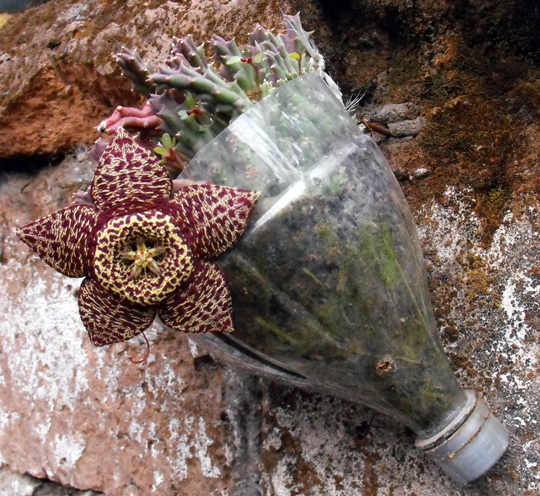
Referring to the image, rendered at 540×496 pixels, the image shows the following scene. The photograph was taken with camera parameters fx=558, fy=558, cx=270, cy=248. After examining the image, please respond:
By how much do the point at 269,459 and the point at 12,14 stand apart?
125 centimetres

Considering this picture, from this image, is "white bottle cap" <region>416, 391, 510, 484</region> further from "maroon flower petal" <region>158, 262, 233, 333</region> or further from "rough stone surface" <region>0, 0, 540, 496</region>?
"maroon flower petal" <region>158, 262, 233, 333</region>

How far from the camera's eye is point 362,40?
0.98 metres

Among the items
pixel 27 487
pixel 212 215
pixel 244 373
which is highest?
pixel 212 215

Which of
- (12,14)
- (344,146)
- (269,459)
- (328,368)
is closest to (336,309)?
(328,368)

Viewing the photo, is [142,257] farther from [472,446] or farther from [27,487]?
[27,487]

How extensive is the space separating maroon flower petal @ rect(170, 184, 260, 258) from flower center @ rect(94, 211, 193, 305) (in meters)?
0.02

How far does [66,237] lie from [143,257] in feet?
0.38

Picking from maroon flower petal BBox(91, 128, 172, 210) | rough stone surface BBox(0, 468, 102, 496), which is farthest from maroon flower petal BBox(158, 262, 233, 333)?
rough stone surface BBox(0, 468, 102, 496)

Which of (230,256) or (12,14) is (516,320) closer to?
(230,256)

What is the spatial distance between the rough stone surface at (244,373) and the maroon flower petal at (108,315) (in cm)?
36

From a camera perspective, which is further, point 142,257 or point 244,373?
point 244,373

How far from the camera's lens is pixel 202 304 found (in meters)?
0.65

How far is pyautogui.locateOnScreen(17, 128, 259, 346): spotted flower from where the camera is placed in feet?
2.06

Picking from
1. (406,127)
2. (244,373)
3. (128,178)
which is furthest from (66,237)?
(406,127)
